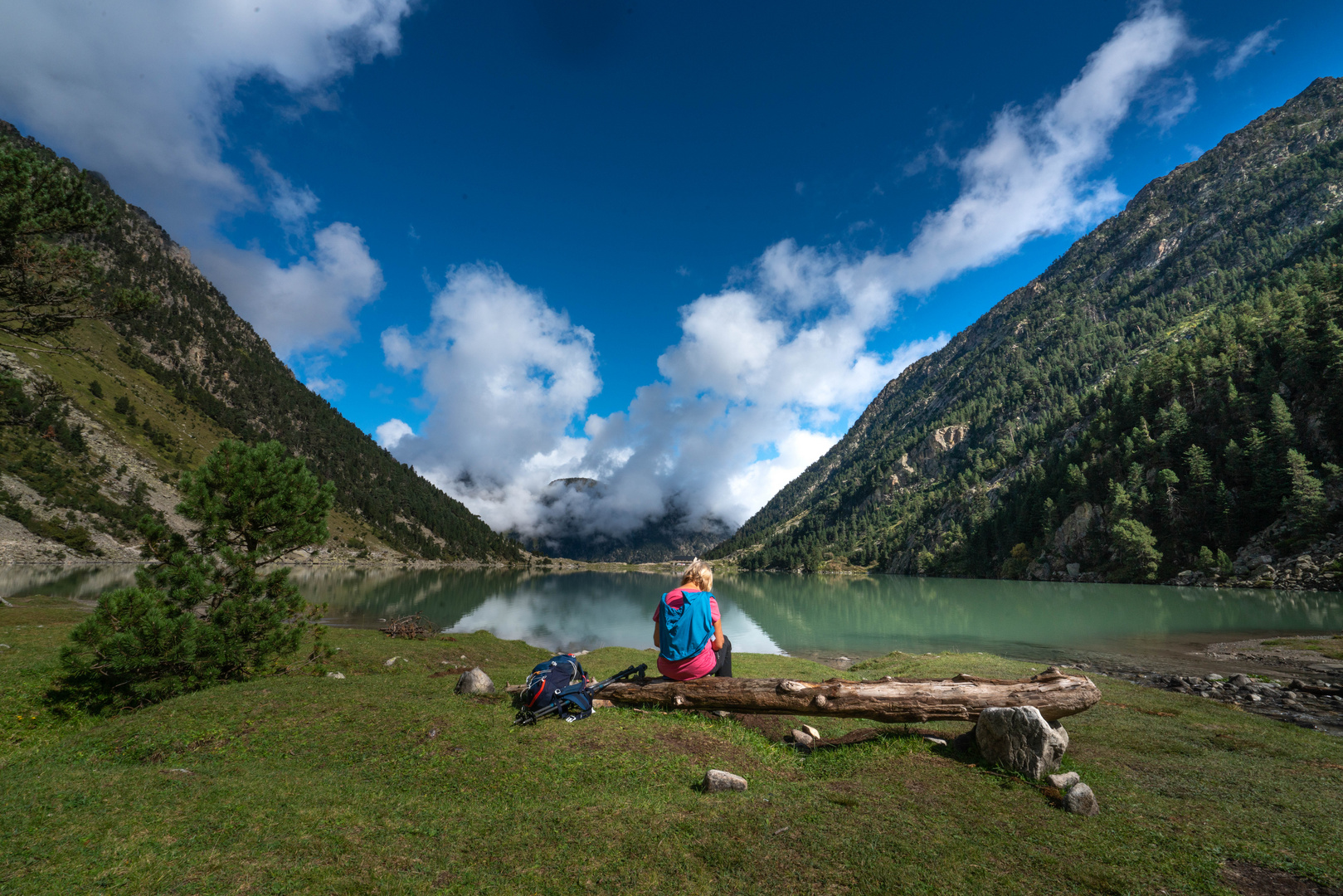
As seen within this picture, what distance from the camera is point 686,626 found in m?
10.1

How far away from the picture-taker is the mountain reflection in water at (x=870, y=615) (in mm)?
34562

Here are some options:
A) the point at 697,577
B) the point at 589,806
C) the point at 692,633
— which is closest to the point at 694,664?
the point at 692,633

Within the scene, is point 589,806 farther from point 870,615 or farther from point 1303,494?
point 1303,494

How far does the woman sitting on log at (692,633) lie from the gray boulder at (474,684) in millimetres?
5879

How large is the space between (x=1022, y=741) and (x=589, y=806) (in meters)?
6.93

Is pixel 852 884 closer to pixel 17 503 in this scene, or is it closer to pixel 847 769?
pixel 847 769

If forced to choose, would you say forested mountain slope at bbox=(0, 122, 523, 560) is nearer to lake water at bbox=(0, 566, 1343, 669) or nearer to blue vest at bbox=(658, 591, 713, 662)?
blue vest at bbox=(658, 591, 713, 662)

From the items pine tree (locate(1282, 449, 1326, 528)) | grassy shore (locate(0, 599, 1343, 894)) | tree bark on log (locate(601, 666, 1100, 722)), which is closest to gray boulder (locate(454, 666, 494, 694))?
grassy shore (locate(0, 599, 1343, 894))

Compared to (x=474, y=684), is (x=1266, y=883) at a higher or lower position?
lower

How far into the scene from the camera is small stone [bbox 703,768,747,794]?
7.47 meters

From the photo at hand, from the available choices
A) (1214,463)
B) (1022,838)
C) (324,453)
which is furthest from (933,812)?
(324,453)

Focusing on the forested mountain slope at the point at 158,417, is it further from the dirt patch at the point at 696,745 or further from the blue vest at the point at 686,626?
the dirt patch at the point at 696,745

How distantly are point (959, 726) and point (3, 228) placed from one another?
85.0 feet

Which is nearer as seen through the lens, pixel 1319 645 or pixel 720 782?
→ pixel 720 782
